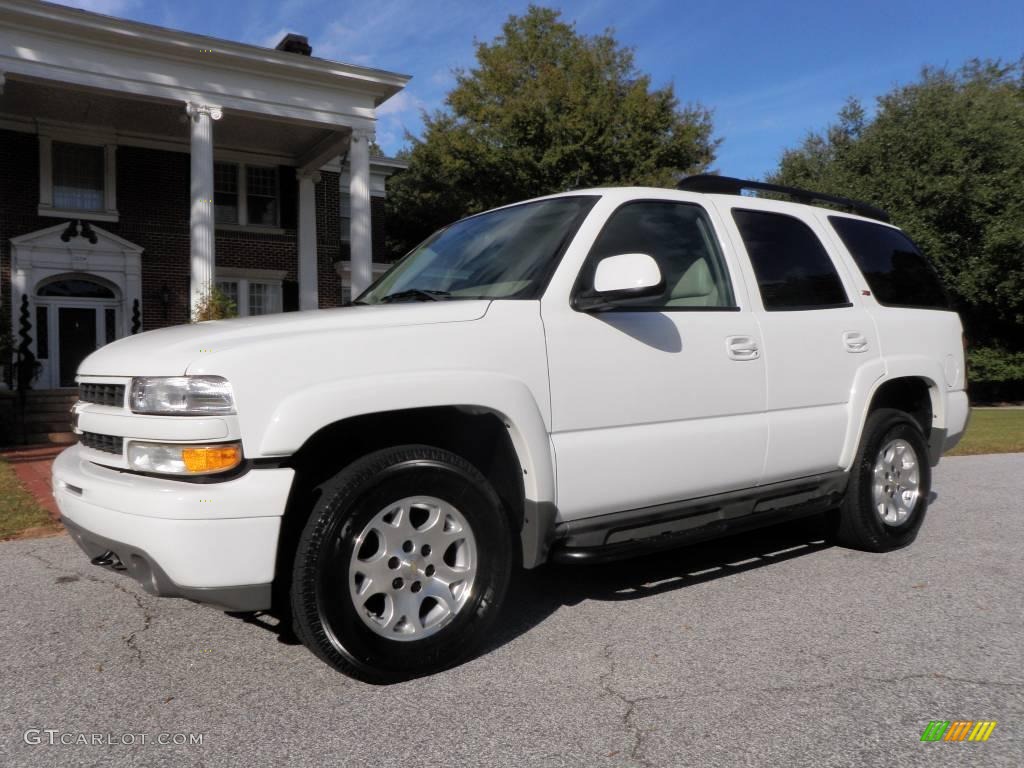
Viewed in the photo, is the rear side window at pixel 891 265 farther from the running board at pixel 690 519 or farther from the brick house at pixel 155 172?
the brick house at pixel 155 172

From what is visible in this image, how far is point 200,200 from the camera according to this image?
15766 millimetres

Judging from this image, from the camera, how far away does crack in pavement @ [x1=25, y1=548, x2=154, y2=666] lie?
347 centimetres

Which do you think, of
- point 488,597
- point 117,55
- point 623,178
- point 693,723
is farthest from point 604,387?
point 623,178

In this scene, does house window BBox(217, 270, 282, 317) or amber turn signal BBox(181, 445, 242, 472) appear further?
house window BBox(217, 270, 282, 317)

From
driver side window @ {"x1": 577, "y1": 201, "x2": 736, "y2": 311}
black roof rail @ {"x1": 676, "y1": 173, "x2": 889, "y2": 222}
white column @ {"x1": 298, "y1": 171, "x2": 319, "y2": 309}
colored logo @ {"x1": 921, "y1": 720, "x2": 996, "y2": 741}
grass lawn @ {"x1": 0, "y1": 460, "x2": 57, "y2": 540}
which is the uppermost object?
white column @ {"x1": 298, "y1": 171, "x2": 319, "y2": 309}

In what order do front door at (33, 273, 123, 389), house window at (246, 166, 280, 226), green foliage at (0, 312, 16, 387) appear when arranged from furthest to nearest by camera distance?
house window at (246, 166, 280, 226), front door at (33, 273, 123, 389), green foliage at (0, 312, 16, 387)

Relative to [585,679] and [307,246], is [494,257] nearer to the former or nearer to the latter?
[585,679]

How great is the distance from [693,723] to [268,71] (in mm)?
16490

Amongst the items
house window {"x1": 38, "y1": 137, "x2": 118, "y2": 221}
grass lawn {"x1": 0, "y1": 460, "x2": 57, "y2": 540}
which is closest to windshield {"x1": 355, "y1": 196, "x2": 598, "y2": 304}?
grass lawn {"x1": 0, "y1": 460, "x2": 57, "y2": 540}

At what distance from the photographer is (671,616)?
3840 mm

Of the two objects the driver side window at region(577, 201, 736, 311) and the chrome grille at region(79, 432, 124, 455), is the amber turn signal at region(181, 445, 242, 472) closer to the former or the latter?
the chrome grille at region(79, 432, 124, 455)

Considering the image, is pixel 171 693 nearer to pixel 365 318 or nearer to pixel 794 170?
pixel 365 318

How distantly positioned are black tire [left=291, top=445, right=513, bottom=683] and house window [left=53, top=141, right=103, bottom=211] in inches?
691

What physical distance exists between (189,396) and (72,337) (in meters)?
17.4
